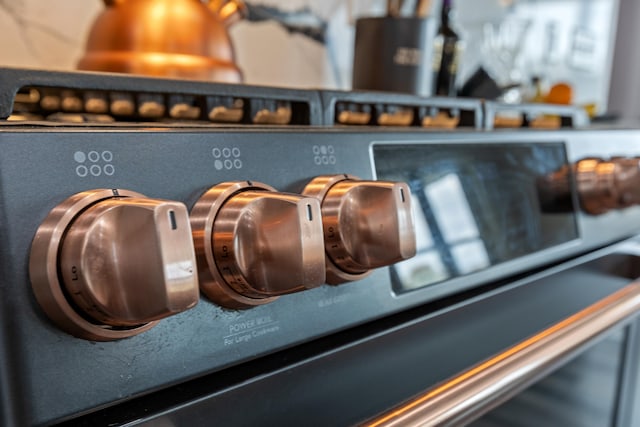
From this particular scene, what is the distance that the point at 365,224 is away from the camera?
314 millimetres

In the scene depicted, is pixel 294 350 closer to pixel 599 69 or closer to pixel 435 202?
pixel 435 202

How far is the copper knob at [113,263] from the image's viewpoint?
8.5 inches

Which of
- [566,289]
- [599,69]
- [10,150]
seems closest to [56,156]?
[10,150]

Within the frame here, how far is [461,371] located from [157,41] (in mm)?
386

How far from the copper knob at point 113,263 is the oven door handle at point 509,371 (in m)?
0.16

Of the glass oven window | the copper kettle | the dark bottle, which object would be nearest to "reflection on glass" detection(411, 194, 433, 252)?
the glass oven window

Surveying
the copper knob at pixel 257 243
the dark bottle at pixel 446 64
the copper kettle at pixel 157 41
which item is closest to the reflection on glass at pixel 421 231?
the copper knob at pixel 257 243

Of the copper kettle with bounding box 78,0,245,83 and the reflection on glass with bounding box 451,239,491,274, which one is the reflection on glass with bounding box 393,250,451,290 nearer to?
the reflection on glass with bounding box 451,239,491,274

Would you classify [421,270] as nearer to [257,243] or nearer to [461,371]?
[461,371]

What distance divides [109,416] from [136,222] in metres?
0.10

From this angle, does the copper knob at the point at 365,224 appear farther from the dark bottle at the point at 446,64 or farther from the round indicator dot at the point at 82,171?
the dark bottle at the point at 446,64

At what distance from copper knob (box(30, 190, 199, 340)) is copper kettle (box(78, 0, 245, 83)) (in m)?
0.32

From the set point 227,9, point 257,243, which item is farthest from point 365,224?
point 227,9

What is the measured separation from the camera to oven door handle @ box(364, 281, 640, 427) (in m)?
0.35
